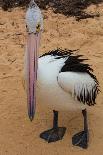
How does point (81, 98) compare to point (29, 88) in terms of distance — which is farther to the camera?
point (81, 98)

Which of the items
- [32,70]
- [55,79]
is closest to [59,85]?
[55,79]

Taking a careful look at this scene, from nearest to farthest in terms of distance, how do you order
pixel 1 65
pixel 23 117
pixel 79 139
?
pixel 79 139, pixel 23 117, pixel 1 65

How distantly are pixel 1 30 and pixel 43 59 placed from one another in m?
2.89

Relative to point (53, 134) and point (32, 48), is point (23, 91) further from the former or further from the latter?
point (32, 48)

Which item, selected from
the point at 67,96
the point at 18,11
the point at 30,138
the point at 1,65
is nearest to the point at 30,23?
→ the point at 67,96

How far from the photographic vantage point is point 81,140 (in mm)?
4535

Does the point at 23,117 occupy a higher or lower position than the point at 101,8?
lower

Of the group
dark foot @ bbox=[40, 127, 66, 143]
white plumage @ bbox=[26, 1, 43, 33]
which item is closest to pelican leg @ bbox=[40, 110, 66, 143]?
dark foot @ bbox=[40, 127, 66, 143]

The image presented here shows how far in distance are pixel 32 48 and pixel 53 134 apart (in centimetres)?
124

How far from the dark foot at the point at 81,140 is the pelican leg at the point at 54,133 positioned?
0.17m

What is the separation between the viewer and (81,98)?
429 cm

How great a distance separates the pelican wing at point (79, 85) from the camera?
4.13 m

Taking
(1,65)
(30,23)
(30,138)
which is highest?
(30,23)

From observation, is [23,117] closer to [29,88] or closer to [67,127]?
[67,127]
